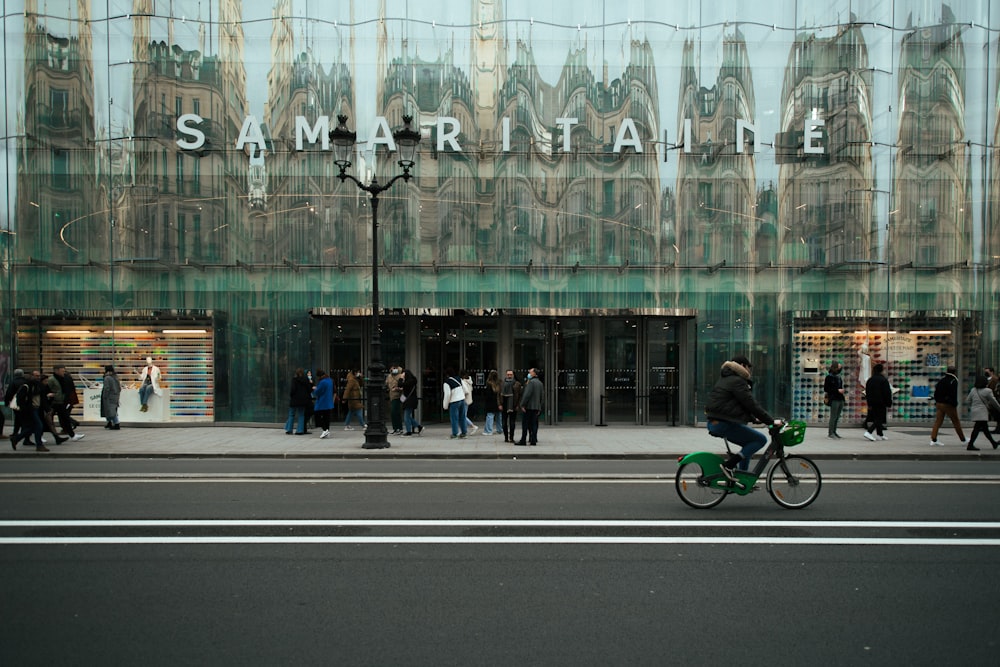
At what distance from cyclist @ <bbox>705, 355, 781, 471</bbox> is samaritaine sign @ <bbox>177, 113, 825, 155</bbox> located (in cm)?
1243

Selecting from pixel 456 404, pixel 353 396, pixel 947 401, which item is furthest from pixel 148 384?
pixel 947 401

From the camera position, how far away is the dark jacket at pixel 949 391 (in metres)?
15.2

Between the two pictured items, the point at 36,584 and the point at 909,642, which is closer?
the point at 909,642

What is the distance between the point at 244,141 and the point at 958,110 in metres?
19.6

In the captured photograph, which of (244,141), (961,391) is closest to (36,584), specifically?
(244,141)

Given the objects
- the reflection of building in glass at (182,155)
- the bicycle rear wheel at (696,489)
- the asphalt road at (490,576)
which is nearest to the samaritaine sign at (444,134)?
the reflection of building in glass at (182,155)

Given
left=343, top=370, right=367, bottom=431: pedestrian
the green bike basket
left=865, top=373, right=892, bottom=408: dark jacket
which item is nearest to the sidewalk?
left=343, top=370, right=367, bottom=431: pedestrian

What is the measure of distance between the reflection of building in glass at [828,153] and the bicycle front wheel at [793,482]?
40.5 ft

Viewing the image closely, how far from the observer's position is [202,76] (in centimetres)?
1953

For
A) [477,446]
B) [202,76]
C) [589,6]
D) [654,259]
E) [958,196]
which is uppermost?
[589,6]

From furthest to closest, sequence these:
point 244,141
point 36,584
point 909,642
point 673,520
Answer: point 244,141
point 673,520
point 36,584
point 909,642

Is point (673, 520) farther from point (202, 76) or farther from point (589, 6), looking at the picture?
point (202, 76)

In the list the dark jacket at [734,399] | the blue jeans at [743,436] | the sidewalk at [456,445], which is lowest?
the sidewalk at [456,445]

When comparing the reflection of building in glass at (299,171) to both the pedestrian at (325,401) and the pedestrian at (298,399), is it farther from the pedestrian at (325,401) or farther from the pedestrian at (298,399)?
the pedestrian at (325,401)
